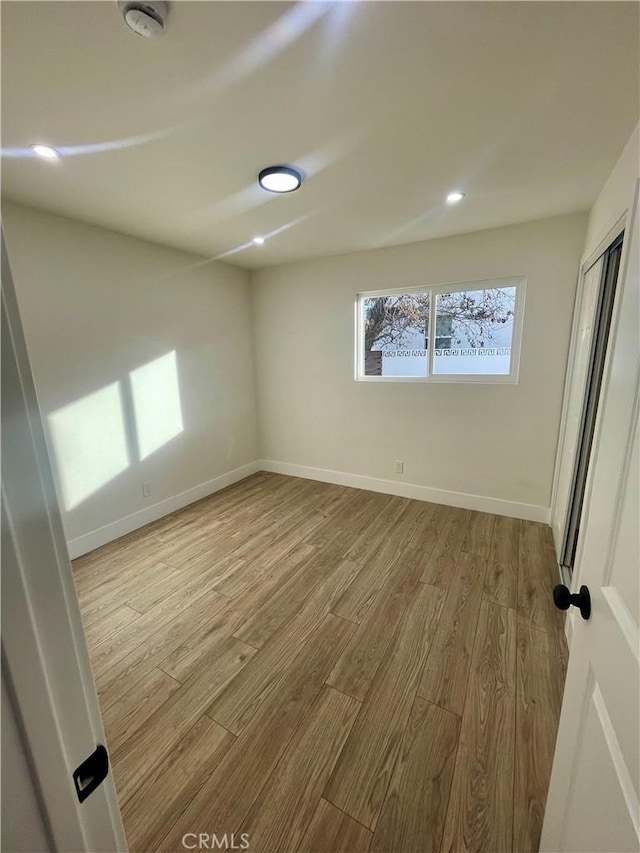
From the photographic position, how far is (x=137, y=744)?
1344 mm

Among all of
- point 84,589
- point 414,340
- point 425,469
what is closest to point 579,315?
point 414,340

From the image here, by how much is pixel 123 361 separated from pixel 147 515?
4.59ft

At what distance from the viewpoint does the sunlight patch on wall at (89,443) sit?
8.14 feet

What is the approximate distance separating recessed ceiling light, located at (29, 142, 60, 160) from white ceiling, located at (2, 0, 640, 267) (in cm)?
4

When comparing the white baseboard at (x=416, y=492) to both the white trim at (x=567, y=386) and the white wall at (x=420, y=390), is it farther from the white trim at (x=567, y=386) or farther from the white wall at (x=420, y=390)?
the white trim at (x=567, y=386)

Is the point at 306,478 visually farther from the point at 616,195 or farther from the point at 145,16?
the point at 145,16

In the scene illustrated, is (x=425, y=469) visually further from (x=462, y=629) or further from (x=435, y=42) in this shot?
(x=435, y=42)

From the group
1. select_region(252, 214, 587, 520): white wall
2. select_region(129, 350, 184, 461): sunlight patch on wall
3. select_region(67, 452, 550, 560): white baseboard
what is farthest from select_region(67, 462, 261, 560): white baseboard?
select_region(252, 214, 587, 520): white wall

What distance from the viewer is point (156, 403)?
3.11 meters

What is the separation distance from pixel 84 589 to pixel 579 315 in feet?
13.0

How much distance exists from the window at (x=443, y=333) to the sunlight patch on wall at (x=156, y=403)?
6.13 ft

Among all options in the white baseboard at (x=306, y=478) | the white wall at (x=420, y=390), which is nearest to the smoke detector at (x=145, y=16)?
the white wall at (x=420, y=390)

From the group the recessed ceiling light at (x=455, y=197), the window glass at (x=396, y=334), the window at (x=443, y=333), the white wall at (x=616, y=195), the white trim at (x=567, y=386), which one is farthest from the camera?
the window glass at (x=396, y=334)

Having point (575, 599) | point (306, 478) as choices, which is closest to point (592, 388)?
point (575, 599)
